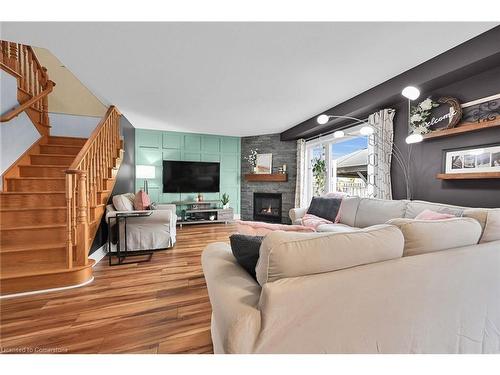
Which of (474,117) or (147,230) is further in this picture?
(147,230)

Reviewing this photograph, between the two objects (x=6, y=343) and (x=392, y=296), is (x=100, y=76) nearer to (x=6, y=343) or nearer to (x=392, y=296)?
(x=6, y=343)

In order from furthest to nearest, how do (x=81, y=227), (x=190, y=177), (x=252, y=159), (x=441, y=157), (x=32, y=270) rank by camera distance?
(x=252, y=159), (x=190, y=177), (x=441, y=157), (x=81, y=227), (x=32, y=270)

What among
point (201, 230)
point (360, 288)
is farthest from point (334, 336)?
point (201, 230)

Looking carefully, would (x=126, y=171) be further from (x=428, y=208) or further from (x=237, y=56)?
(x=428, y=208)

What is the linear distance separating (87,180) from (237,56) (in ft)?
7.68

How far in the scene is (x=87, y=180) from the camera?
8.94 ft

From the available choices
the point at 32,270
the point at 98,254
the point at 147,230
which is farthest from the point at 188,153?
the point at 32,270

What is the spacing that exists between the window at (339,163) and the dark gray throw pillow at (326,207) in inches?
32.3

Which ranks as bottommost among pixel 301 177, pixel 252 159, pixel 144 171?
pixel 301 177

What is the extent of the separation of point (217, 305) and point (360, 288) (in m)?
0.62

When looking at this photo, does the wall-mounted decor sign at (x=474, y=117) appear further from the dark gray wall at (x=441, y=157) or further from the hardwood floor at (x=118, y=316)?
the hardwood floor at (x=118, y=316)

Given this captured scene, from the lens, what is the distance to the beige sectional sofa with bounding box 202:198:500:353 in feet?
2.74

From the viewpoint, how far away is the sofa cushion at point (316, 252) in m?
0.87

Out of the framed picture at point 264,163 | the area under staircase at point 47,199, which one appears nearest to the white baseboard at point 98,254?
the area under staircase at point 47,199
